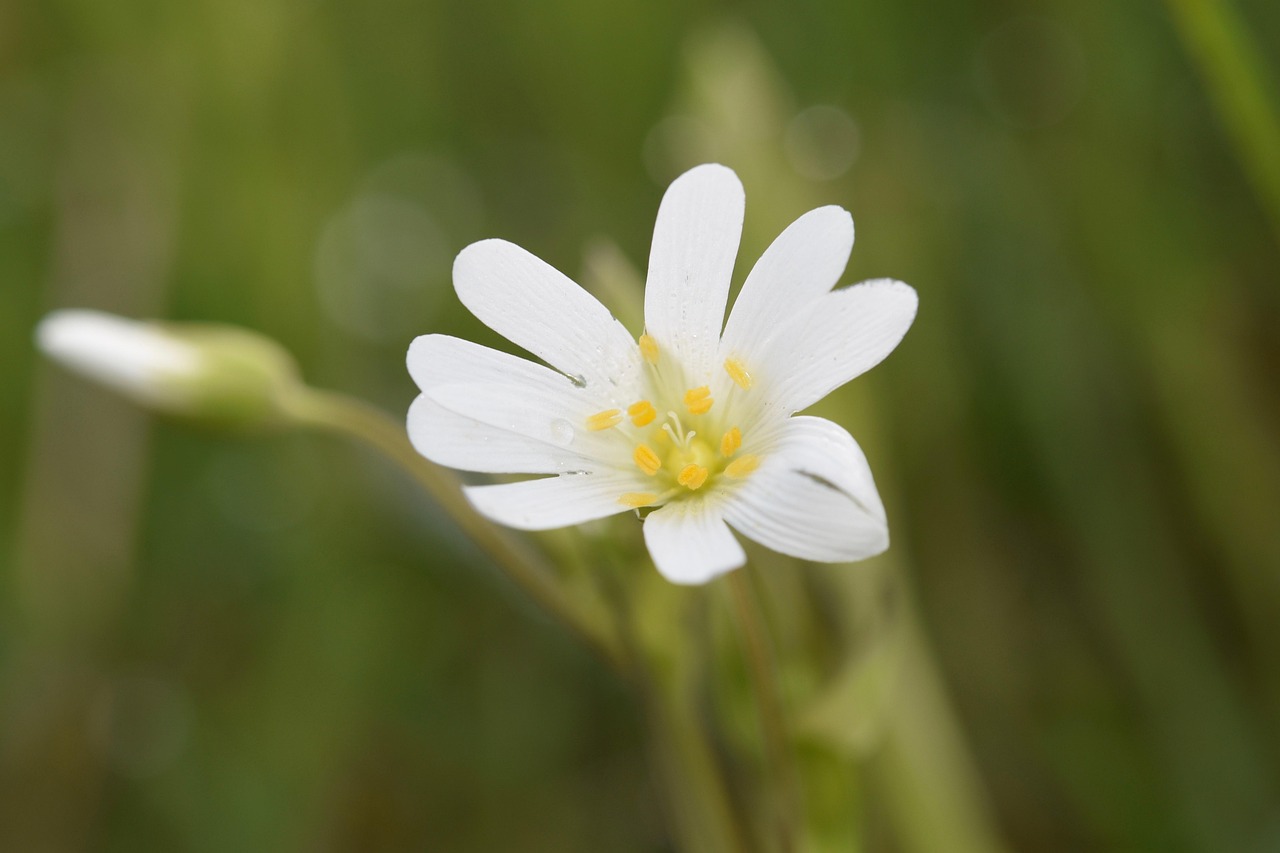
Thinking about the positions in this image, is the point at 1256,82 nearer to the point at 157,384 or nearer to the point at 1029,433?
the point at 1029,433

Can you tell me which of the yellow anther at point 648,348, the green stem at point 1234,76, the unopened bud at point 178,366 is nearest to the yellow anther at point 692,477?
the yellow anther at point 648,348

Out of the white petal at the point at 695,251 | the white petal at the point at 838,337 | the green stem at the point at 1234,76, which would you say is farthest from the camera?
the green stem at the point at 1234,76

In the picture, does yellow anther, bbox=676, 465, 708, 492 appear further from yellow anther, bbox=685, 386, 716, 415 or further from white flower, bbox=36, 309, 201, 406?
white flower, bbox=36, 309, 201, 406

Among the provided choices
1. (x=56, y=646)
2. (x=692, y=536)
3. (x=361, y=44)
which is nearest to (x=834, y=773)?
(x=692, y=536)

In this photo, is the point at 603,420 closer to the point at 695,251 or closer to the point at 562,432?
the point at 562,432

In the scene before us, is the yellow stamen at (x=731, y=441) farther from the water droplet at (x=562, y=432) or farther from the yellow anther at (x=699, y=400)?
the water droplet at (x=562, y=432)

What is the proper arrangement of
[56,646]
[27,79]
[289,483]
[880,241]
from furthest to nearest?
1. [27,79]
2. [880,241]
3. [289,483]
4. [56,646]

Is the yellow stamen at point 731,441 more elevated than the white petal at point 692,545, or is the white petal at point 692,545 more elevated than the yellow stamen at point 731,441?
the yellow stamen at point 731,441
